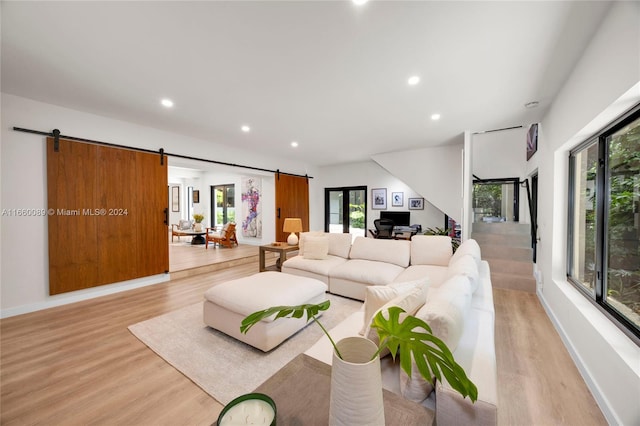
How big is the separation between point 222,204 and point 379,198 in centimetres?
557

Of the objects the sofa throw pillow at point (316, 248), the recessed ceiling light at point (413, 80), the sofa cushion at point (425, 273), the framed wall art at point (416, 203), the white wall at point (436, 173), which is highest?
the recessed ceiling light at point (413, 80)

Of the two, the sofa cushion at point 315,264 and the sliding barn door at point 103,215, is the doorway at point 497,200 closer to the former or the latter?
the sofa cushion at point 315,264

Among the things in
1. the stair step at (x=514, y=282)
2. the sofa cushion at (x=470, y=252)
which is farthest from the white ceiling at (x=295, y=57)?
the stair step at (x=514, y=282)

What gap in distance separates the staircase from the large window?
1.33m

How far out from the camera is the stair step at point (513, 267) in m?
3.85

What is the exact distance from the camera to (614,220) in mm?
1865

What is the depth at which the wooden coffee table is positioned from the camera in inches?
32.2

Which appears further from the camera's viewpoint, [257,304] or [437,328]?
[257,304]

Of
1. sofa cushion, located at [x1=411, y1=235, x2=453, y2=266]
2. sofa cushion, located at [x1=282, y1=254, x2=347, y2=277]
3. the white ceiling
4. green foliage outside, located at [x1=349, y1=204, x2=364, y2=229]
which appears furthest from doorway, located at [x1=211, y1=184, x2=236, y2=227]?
sofa cushion, located at [x1=411, y1=235, x2=453, y2=266]

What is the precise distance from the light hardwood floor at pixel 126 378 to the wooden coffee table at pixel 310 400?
864 millimetres

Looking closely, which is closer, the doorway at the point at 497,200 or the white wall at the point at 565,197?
the white wall at the point at 565,197

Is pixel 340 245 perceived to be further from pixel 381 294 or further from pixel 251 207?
pixel 251 207

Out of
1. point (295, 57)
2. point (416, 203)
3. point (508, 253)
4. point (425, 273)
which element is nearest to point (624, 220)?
point (425, 273)

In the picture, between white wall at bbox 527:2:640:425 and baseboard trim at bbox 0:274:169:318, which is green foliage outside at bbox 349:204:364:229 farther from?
baseboard trim at bbox 0:274:169:318
